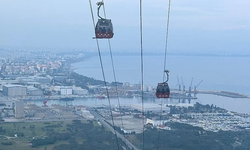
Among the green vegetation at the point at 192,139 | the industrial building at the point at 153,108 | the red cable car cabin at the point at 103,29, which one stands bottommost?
the green vegetation at the point at 192,139

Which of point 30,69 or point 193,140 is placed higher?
point 30,69

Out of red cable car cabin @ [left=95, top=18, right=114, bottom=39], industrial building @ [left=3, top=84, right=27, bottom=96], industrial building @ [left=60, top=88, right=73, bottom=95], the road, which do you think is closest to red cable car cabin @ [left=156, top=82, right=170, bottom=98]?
red cable car cabin @ [left=95, top=18, right=114, bottom=39]

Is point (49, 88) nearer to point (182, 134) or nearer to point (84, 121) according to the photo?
point (84, 121)

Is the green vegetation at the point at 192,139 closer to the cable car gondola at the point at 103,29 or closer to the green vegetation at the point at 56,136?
the green vegetation at the point at 56,136

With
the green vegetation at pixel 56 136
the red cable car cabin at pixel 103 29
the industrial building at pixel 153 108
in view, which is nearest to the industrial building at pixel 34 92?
the industrial building at pixel 153 108

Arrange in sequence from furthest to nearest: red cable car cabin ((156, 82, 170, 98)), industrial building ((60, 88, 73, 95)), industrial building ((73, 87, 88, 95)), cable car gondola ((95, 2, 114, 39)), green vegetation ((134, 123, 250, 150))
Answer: industrial building ((73, 87, 88, 95))
industrial building ((60, 88, 73, 95))
green vegetation ((134, 123, 250, 150))
red cable car cabin ((156, 82, 170, 98))
cable car gondola ((95, 2, 114, 39))

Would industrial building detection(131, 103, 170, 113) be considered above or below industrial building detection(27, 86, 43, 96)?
below

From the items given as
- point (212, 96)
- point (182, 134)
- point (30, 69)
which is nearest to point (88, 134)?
point (182, 134)

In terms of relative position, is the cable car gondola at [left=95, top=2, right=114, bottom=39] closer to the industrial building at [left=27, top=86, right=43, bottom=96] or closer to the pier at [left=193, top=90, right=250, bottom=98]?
the industrial building at [left=27, top=86, right=43, bottom=96]
